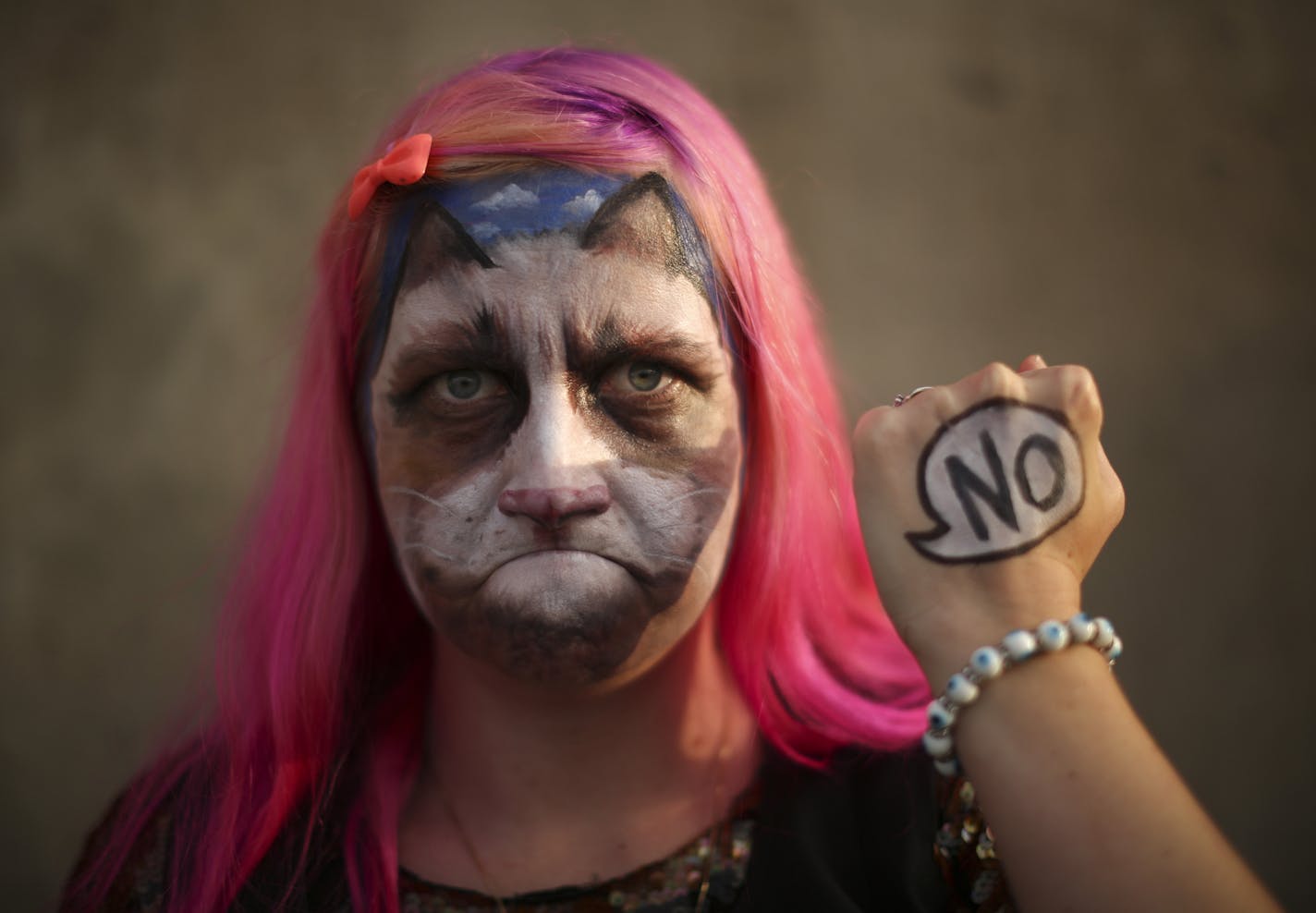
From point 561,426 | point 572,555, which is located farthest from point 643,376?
point 572,555

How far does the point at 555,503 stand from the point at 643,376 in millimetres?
189

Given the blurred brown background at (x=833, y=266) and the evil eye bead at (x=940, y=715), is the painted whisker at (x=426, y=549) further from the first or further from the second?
the blurred brown background at (x=833, y=266)

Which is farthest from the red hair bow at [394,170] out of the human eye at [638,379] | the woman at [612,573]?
the human eye at [638,379]

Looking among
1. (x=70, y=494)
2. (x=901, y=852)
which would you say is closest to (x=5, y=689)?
(x=70, y=494)

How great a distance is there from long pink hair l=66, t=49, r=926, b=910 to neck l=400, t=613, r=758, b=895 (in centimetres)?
7

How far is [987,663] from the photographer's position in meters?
1.06

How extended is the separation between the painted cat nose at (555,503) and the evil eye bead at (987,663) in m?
0.42

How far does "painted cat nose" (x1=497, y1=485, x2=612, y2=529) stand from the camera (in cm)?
121

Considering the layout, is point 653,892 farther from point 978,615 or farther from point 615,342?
point 615,342

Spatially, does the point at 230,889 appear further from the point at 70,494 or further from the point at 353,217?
the point at 70,494

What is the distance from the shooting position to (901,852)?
1.23 metres

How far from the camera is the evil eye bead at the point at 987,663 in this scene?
106 centimetres

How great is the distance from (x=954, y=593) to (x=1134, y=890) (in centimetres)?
31

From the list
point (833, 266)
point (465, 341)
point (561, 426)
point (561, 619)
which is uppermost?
point (833, 266)
